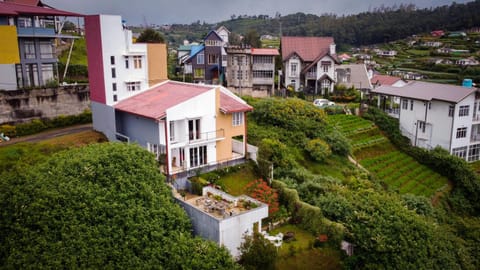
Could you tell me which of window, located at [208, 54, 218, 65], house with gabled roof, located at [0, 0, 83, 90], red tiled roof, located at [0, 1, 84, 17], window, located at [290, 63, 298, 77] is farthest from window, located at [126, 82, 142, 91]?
window, located at [290, 63, 298, 77]

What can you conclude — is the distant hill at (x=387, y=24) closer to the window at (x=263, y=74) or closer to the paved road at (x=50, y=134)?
the window at (x=263, y=74)

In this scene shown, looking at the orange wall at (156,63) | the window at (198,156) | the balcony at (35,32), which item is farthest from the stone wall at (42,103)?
the window at (198,156)

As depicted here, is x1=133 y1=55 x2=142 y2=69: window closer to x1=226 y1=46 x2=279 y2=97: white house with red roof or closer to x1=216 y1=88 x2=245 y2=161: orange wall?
x1=216 y1=88 x2=245 y2=161: orange wall

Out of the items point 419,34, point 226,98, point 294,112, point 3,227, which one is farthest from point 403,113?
point 419,34

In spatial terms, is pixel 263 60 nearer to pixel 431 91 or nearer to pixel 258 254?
pixel 431 91

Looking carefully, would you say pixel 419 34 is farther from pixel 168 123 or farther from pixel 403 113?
pixel 168 123
